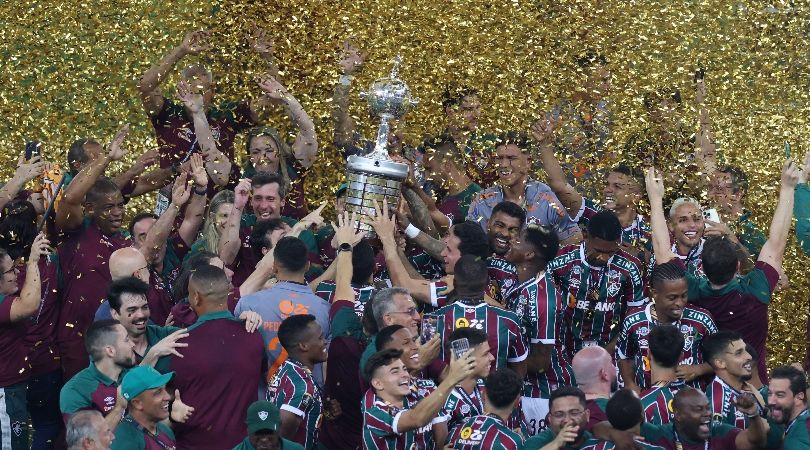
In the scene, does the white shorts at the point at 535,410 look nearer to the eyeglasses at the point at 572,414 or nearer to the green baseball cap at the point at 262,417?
the eyeglasses at the point at 572,414

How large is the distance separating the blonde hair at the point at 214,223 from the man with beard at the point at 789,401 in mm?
3764

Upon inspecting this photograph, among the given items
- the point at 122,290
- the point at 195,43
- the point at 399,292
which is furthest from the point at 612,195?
the point at 122,290

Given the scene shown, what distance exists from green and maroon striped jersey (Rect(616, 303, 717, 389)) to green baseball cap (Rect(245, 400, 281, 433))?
104 inches

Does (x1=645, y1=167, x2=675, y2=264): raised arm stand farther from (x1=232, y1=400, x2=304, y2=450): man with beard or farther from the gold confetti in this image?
(x1=232, y1=400, x2=304, y2=450): man with beard

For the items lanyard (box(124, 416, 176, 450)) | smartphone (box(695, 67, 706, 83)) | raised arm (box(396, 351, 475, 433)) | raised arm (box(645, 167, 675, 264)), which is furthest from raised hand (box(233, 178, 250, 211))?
smartphone (box(695, 67, 706, 83))

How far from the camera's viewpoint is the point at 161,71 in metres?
11.6

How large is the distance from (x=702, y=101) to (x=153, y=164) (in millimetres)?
4311

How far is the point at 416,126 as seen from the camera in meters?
12.3

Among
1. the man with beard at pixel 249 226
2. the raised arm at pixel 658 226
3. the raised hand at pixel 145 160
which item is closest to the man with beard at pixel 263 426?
the man with beard at pixel 249 226

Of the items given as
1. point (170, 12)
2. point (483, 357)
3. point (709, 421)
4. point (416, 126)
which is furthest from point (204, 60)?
point (709, 421)

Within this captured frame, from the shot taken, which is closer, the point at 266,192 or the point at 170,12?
the point at 266,192

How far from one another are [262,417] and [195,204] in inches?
136

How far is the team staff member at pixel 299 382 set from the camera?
816 centimetres

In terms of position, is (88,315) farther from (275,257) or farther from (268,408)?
(268,408)
